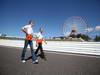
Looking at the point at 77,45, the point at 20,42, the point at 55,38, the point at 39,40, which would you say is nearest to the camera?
the point at 39,40

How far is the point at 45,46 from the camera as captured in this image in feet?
30.8

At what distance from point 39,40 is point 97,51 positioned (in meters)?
2.82

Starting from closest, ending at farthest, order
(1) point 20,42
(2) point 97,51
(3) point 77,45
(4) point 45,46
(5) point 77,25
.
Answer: (2) point 97,51 < (3) point 77,45 < (4) point 45,46 < (1) point 20,42 < (5) point 77,25

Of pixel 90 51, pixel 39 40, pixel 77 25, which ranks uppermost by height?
pixel 77 25

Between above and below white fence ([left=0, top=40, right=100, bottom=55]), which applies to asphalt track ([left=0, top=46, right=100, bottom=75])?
below

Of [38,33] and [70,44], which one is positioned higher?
[38,33]

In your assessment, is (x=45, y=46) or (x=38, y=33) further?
(x=45, y=46)

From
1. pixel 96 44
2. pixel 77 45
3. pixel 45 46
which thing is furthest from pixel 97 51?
pixel 45 46

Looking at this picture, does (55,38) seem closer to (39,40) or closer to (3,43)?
(39,40)

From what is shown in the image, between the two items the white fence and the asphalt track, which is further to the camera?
the white fence

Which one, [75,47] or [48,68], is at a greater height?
[75,47]

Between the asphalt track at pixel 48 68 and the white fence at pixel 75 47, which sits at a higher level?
the white fence at pixel 75 47

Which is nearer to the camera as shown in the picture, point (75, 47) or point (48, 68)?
point (48, 68)

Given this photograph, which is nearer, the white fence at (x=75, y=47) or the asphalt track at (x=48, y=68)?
the asphalt track at (x=48, y=68)
